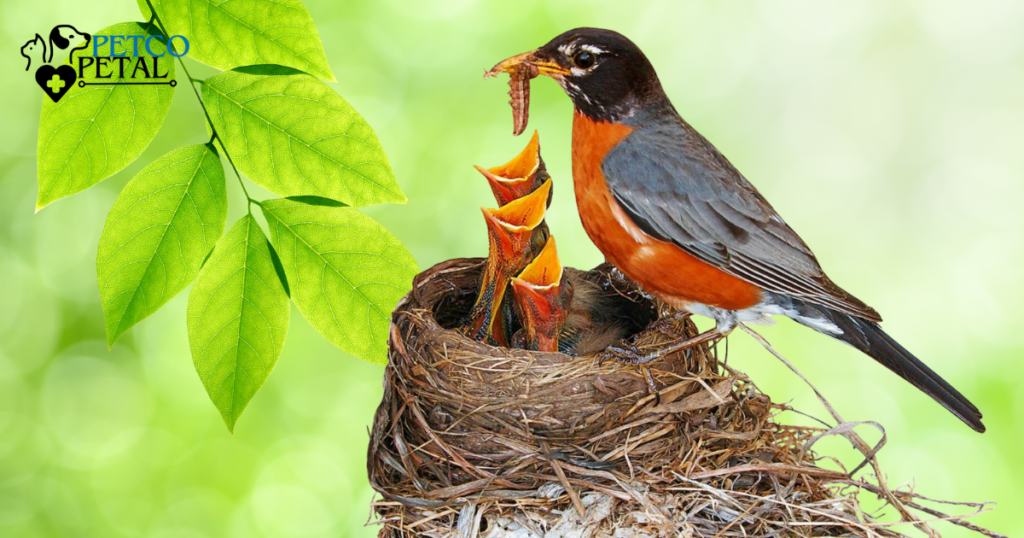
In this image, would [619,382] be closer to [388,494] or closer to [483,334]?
[483,334]

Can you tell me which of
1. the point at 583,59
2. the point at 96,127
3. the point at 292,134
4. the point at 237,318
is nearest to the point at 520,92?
the point at 583,59

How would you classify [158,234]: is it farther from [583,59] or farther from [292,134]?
[583,59]

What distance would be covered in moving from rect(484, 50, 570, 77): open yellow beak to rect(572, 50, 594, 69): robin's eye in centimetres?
5

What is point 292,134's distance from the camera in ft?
6.50

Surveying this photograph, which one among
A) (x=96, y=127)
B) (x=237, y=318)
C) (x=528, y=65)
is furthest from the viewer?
(x=528, y=65)

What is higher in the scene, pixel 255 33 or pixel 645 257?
pixel 255 33

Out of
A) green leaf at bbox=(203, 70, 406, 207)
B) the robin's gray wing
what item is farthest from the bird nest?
green leaf at bbox=(203, 70, 406, 207)

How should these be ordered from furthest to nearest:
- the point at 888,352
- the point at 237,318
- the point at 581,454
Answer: the point at 888,352 → the point at 581,454 → the point at 237,318

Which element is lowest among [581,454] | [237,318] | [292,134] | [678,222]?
[581,454]

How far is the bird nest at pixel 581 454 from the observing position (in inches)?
82.4

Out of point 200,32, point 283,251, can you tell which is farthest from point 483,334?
point 200,32

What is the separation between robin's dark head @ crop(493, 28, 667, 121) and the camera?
2492mm

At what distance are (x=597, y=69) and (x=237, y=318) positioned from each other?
1.42 m

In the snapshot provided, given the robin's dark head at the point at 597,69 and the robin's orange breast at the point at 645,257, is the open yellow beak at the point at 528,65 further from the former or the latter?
the robin's orange breast at the point at 645,257
